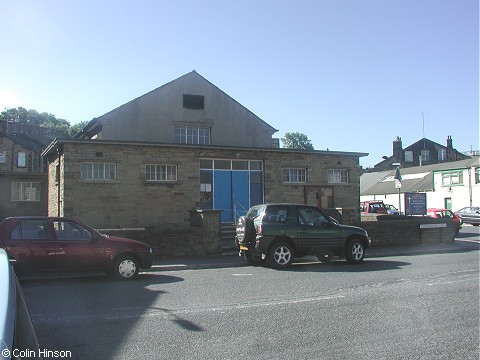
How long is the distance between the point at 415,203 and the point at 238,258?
10102 millimetres

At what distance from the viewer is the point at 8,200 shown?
100 feet

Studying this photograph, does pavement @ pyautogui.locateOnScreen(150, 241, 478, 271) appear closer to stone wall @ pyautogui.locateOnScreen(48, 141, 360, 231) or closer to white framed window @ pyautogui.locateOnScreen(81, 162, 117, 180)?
stone wall @ pyautogui.locateOnScreen(48, 141, 360, 231)

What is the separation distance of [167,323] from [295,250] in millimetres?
6833

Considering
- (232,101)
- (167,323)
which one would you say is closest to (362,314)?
(167,323)

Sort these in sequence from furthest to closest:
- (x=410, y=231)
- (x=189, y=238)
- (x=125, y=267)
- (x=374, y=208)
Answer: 1. (x=374, y=208)
2. (x=410, y=231)
3. (x=189, y=238)
4. (x=125, y=267)

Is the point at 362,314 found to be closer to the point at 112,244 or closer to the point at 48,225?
the point at 112,244

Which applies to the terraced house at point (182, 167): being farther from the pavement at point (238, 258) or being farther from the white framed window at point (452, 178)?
the white framed window at point (452, 178)

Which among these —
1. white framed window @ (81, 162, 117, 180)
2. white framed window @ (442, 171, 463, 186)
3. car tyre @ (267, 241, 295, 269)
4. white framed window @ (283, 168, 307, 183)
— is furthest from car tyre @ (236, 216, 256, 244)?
white framed window @ (442, 171, 463, 186)

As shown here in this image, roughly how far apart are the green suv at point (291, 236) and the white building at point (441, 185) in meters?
26.8

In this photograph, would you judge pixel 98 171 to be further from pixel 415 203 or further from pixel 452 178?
pixel 452 178

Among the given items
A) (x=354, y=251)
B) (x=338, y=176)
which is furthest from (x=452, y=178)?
(x=354, y=251)

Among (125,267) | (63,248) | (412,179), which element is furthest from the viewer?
(412,179)

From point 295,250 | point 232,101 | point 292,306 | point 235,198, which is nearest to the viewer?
point 292,306

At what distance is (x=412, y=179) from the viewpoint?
2039 inches
